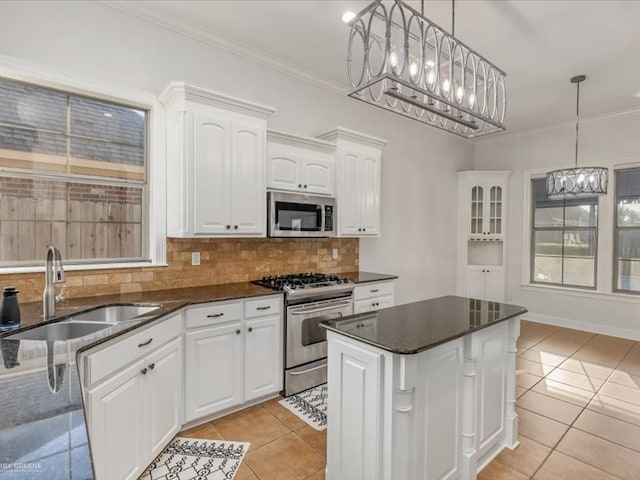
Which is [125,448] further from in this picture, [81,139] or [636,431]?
[636,431]

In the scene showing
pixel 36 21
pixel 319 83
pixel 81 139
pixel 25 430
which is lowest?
pixel 25 430

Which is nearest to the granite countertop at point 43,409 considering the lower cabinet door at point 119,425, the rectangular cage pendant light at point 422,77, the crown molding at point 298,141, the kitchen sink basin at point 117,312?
the lower cabinet door at point 119,425

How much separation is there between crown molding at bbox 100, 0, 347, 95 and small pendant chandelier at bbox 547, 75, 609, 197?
8.53 feet

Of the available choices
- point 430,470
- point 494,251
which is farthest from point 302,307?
point 494,251

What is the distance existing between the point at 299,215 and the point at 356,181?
A: 865 millimetres

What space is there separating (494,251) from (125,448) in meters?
5.93

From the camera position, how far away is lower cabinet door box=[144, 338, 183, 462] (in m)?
2.03

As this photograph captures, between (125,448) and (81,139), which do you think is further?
(81,139)

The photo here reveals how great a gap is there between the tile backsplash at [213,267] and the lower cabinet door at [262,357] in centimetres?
70

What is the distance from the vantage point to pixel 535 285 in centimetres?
562

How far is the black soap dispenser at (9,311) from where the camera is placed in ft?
5.63

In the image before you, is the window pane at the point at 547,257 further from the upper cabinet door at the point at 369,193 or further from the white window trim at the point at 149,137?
the white window trim at the point at 149,137

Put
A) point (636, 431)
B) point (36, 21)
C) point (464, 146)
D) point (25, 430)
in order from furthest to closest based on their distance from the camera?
point (464, 146)
point (636, 431)
point (36, 21)
point (25, 430)

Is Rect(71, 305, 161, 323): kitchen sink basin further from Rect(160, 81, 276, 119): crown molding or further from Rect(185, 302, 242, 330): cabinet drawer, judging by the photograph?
Rect(160, 81, 276, 119): crown molding
